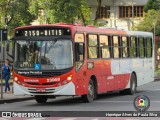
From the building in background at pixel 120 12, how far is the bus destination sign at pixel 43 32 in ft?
194

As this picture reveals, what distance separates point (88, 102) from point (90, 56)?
1804 millimetres

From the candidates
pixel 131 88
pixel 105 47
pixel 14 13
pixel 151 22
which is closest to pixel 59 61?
pixel 105 47

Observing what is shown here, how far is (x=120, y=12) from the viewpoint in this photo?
80938mm

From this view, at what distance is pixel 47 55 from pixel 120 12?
61544 mm

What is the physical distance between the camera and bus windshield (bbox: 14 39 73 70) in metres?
20.1

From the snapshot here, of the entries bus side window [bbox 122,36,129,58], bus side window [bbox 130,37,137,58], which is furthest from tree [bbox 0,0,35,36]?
bus side window [bbox 122,36,129,58]

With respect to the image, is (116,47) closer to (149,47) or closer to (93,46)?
(93,46)

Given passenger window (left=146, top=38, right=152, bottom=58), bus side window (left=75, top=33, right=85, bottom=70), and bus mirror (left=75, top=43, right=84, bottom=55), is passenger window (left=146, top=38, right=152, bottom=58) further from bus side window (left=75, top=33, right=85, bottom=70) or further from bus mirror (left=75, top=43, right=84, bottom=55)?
bus mirror (left=75, top=43, right=84, bottom=55)

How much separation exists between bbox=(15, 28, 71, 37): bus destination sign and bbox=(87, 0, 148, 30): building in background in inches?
2325

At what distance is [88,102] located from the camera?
2162cm

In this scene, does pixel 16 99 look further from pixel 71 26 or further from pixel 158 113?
pixel 158 113

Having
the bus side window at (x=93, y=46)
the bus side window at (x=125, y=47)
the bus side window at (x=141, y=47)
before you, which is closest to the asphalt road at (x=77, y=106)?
the bus side window at (x=93, y=46)

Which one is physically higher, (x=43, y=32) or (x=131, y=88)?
(x=43, y=32)

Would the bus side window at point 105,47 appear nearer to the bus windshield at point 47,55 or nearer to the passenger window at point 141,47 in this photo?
the bus windshield at point 47,55
